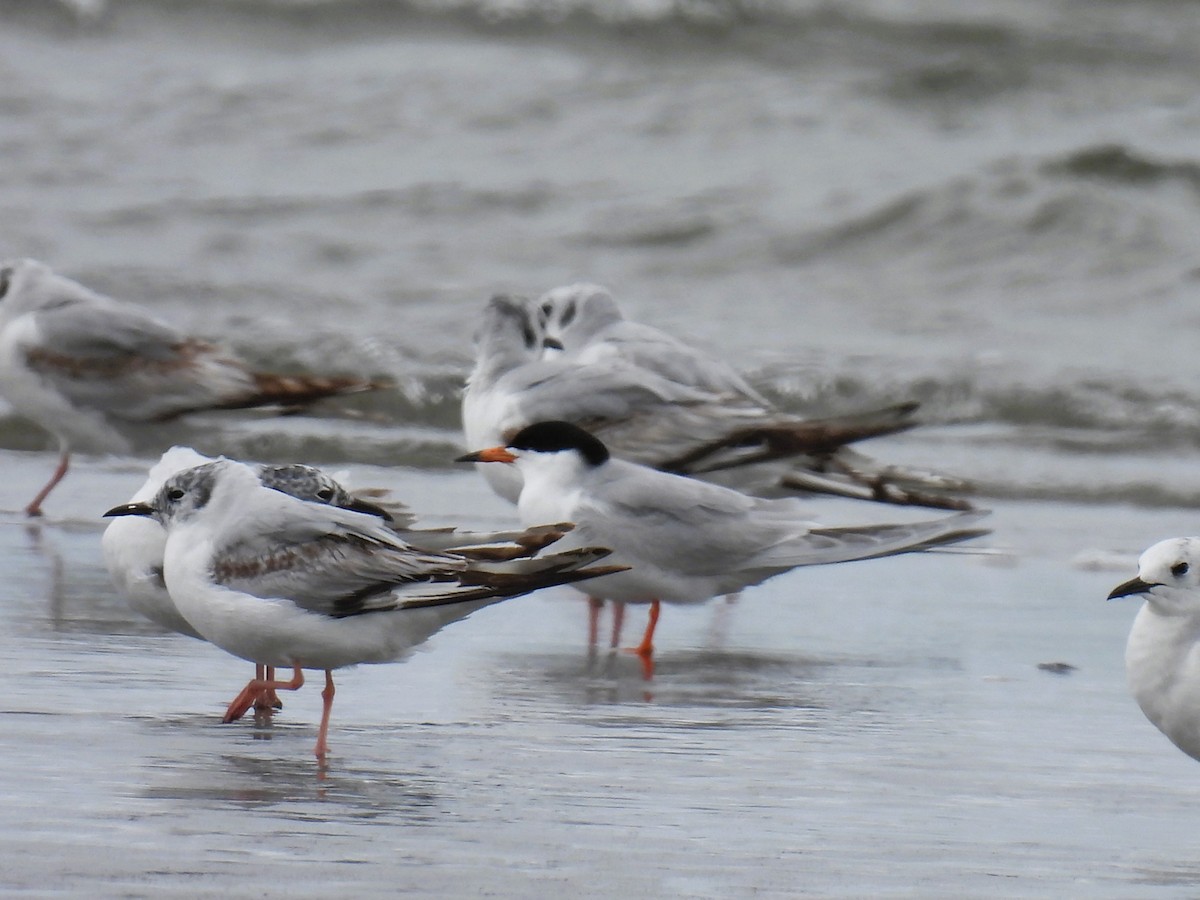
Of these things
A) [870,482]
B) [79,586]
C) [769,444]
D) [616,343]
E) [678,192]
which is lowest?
[79,586]

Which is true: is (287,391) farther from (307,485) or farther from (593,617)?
(307,485)

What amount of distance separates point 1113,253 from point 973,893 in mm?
11115

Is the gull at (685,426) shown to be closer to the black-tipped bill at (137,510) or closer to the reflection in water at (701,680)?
the reflection in water at (701,680)

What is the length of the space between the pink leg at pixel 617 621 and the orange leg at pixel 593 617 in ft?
0.16

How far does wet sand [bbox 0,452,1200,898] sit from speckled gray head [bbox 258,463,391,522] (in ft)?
1.47

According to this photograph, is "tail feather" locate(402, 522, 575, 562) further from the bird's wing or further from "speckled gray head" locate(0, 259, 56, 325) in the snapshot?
"speckled gray head" locate(0, 259, 56, 325)

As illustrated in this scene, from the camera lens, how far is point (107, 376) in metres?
8.21

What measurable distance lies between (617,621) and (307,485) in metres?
1.43

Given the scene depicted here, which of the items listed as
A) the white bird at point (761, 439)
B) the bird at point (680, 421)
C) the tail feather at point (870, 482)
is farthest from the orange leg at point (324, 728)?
the tail feather at point (870, 482)

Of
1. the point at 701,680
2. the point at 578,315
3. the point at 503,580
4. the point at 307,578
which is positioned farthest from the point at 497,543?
the point at 578,315

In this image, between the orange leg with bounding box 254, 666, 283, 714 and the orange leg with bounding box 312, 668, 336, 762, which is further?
the orange leg with bounding box 254, 666, 283, 714

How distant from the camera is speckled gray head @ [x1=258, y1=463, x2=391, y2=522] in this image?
4.88 m

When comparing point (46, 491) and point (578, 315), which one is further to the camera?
point (578, 315)

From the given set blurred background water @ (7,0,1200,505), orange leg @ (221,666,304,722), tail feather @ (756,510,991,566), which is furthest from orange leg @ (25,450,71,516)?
orange leg @ (221,666,304,722)
